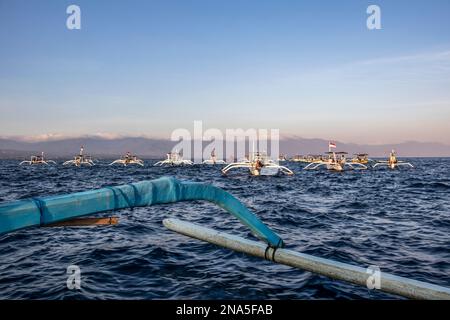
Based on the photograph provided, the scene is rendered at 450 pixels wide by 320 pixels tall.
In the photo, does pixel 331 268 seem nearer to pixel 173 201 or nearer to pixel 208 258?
pixel 173 201

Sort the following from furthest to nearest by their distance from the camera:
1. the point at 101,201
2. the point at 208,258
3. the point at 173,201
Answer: the point at 208,258, the point at 173,201, the point at 101,201

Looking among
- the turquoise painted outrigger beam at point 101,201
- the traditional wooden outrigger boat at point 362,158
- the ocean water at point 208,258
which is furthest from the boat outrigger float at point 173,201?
the traditional wooden outrigger boat at point 362,158

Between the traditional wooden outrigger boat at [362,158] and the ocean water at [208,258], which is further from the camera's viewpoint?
the traditional wooden outrigger boat at [362,158]

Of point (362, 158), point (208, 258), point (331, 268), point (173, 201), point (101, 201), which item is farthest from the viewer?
point (362, 158)

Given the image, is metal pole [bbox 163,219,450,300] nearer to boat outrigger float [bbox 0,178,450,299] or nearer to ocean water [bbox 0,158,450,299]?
boat outrigger float [bbox 0,178,450,299]

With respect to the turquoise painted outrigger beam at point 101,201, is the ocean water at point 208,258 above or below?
below

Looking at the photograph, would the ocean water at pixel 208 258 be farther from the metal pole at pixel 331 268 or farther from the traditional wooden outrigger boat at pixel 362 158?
the traditional wooden outrigger boat at pixel 362 158

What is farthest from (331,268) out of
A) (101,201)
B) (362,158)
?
(362,158)
